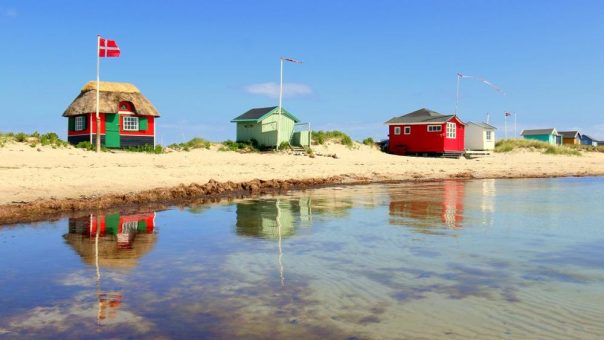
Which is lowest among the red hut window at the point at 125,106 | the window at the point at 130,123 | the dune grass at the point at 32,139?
the dune grass at the point at 32,139

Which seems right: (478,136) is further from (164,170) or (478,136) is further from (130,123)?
(164,170)

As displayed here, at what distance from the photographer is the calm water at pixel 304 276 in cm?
562

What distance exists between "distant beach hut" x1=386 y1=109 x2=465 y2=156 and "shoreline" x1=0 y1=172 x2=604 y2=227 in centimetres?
2211

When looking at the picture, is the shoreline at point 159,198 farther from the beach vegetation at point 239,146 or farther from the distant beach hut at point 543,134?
the distant beach hut at point 543,134

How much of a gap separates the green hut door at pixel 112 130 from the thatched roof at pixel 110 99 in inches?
19.1

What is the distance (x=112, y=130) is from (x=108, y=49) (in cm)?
694

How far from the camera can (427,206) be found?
16.3 metres

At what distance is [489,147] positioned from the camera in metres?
55.6

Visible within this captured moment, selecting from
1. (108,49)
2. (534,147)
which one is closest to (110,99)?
(108,49)

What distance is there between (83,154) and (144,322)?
21.2 m

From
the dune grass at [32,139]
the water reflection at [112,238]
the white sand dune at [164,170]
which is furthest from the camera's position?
the dune grass at [32,139]

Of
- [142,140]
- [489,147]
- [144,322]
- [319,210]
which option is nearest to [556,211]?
[319,210]

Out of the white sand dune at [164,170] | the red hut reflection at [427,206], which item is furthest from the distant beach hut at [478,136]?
the red hut reflection at [427,206]

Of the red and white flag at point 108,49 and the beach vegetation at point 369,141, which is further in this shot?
the beach vegetation at point 369,141
